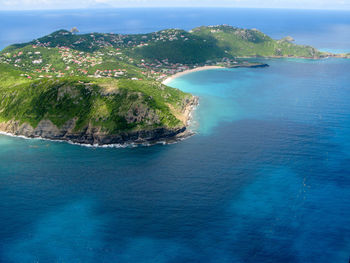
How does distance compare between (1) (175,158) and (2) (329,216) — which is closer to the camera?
(2) (329,216)

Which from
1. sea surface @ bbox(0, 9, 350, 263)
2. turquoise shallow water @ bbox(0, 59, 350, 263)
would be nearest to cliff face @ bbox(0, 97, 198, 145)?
sea surface @ bbox(0, 9, 350, 263)

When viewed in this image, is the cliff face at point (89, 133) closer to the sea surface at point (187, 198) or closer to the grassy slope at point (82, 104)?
the grassy slope at point (82, 104)

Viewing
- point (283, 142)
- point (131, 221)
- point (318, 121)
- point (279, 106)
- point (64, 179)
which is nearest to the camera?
point (131, 221)

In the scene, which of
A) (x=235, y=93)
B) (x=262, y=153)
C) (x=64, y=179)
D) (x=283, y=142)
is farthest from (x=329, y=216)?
(x=235, y=93)

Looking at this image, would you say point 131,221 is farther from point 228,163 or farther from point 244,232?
point 228,163

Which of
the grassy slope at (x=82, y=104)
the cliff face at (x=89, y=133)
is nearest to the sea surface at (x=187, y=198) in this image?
the cliff face at (x=89, y=133)

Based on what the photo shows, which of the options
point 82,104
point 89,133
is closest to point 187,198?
point 89,133
